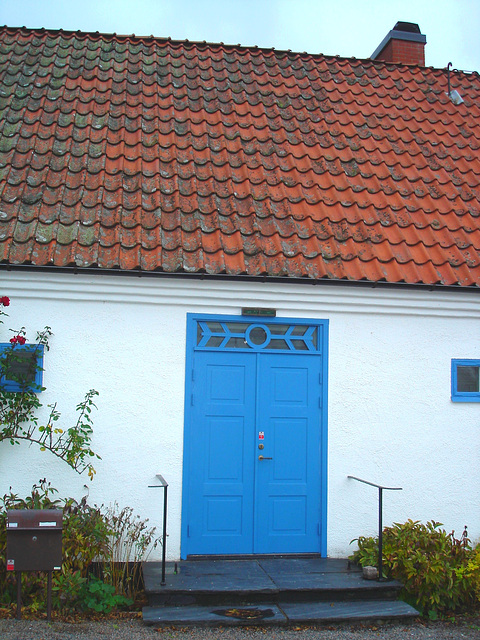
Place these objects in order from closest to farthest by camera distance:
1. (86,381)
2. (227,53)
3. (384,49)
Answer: (86,381) < (227,53) < (384,49)

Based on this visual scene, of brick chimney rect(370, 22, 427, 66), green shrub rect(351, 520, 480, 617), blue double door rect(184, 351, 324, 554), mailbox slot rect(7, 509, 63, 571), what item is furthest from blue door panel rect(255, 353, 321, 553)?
brick chimney rect(370, 22, 427, 66)

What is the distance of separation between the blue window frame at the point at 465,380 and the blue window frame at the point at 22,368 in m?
4.54

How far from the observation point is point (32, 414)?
21.2 feet

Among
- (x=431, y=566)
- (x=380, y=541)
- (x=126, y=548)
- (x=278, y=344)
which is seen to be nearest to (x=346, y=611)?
(x=380, y=541)

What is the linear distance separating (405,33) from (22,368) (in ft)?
29.6

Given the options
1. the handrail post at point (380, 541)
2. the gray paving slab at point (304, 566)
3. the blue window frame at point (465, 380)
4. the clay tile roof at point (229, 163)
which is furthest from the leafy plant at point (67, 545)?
the blue window frame at point (465, 380)

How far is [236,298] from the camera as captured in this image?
6.88 metres

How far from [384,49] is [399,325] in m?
6.71

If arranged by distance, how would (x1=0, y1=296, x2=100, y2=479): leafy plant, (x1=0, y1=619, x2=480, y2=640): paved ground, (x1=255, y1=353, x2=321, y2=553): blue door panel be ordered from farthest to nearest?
(x1=255, y1=353, x2=321, y2=553): blue door panel → (x1=0, y1=296, x2=100, y2=479): leafy plant → (x1=0, y1=619, x2=480, y2=640): paved ground

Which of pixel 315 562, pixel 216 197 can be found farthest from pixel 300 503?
pixel 216 197

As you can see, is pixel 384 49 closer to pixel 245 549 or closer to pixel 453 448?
pixel 453 448

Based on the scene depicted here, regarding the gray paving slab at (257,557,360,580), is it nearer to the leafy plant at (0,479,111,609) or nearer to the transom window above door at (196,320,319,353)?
the leafy plant at (0,479,111,609)

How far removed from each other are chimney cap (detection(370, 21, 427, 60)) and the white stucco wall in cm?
630

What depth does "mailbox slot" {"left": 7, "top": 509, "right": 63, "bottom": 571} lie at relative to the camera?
5.30 metres
